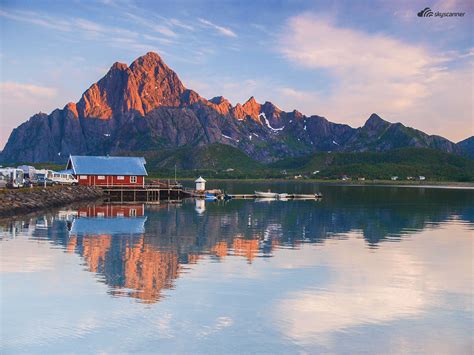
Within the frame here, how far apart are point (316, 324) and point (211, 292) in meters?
7.01

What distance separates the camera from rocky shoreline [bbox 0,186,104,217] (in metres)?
68.2

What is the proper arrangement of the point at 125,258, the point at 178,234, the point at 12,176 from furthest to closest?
the point at 12,176, the point at 178,234, the point at 125,258

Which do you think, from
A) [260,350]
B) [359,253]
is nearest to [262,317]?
[260,350]

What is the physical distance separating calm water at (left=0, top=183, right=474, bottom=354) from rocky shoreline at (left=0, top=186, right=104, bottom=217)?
16621 mm

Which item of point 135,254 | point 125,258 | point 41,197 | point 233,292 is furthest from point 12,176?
point 233,292

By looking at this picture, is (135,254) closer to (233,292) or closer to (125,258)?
(125,258)

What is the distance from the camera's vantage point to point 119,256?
3706 centimetres

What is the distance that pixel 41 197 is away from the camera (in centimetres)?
8244

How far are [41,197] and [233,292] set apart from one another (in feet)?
207

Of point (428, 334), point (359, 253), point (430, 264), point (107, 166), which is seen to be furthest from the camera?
point (107, 166)

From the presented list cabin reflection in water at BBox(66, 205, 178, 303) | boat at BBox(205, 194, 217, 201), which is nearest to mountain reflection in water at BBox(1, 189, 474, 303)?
cabin reflection in water at BBox(66, 205, 178, 303)

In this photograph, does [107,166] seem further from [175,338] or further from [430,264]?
[175,338]

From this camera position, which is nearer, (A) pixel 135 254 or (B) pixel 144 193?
(A) pixel 135 254

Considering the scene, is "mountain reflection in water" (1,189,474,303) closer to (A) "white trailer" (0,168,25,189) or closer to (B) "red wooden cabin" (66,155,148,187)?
(A) "white trailer" (0,168,25,189)
